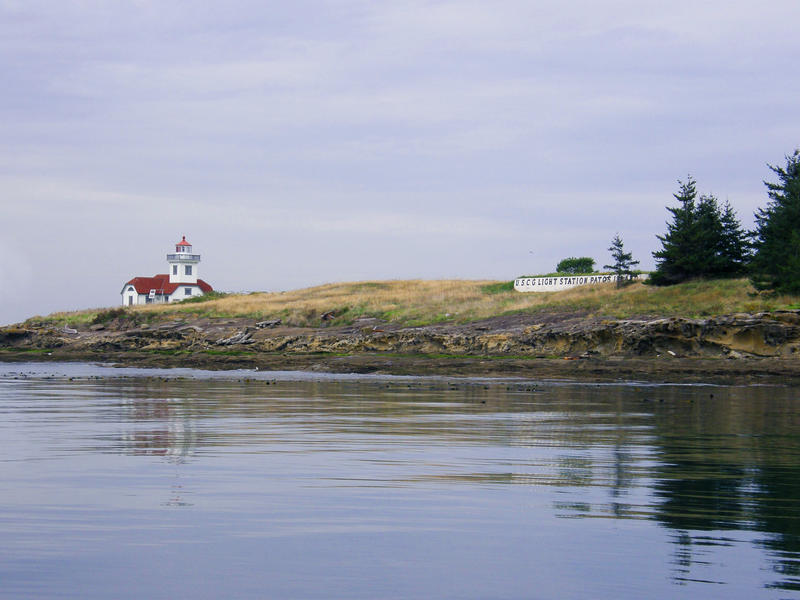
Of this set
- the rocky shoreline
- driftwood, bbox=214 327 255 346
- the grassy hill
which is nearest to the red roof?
the grassy hill

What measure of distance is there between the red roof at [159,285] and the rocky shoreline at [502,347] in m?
40.0

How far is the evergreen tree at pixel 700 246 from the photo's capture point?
207 ft

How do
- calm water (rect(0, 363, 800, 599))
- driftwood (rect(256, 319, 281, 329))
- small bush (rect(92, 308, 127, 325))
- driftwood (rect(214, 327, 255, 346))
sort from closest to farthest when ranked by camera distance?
calm water (rect(0, 363, 800, 599))
driftwood (rect(214, 327, 255, 346))
driftwood (rect(256, 319, 281, 329))
small bush (rect(92, 308, 127, 325))

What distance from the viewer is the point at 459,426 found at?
→ 61.2 ft

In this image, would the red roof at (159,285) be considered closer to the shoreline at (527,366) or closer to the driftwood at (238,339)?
the driftwood at (238,339)

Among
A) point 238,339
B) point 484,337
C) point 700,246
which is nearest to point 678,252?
point 700,246

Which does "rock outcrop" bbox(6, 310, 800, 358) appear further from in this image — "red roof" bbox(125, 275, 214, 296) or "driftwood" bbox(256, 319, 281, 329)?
"red roof" bbox(125, 275, 214, 296)

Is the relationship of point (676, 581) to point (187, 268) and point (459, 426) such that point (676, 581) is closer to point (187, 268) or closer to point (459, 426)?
point (459, 426)

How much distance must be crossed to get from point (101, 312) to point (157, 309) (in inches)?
Answer: 256

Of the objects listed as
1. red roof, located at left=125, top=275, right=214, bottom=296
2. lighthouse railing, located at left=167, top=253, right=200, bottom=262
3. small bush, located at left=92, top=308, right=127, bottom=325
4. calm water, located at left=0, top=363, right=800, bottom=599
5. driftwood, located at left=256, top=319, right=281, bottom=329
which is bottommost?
calm water, located at left=0, top=363, right=800, bottom=599

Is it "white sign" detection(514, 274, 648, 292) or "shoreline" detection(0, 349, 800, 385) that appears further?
"white sign" detection(514, 274, 648, 292)

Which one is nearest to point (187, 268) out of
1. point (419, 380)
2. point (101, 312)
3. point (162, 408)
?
point (101, 312)

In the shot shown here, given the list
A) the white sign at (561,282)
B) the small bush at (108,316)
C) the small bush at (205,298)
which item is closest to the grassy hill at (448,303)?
the small bush at (108,316)

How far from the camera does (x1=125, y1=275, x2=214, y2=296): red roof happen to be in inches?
4646
